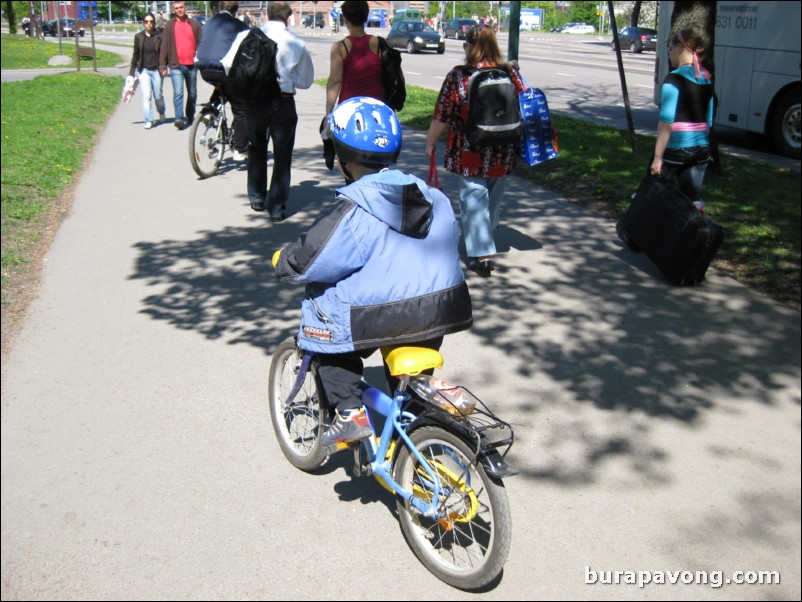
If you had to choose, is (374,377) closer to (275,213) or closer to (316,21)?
(275,213)

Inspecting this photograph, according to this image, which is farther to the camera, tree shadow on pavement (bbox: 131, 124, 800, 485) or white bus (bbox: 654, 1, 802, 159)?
white bus (bbox: 654, 1, 802, 159)

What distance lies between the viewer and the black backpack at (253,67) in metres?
8.08

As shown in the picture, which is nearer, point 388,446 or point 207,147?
point 388,446

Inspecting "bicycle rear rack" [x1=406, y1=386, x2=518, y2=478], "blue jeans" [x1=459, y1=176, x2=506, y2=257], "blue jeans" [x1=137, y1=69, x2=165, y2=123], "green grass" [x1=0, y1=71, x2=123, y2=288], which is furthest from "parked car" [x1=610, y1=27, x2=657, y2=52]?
"bicycle rear rack" [x1=406, y1=386, x2=518, y2=478]

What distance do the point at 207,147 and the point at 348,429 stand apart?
7929mm

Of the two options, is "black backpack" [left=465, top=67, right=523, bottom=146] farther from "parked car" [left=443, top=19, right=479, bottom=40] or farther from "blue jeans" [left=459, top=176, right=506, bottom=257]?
"parked car" [left=443, top=19, right=479, bottom=40]

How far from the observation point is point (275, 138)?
8484 mm

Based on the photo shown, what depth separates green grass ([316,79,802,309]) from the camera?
23.8 feet

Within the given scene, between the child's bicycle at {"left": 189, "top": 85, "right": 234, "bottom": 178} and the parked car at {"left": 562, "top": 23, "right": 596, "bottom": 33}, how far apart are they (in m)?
75.3

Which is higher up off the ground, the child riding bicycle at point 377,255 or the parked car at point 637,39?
the parked car at point 637,39

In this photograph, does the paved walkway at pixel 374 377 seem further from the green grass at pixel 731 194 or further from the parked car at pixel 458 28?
the parked car at pixel 458 28

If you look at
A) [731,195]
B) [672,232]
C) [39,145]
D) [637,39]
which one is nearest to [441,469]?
[672,232]

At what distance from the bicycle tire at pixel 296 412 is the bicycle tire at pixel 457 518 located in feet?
1.94

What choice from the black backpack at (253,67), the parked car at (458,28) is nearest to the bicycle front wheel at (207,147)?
the black backpack at (253,67)
